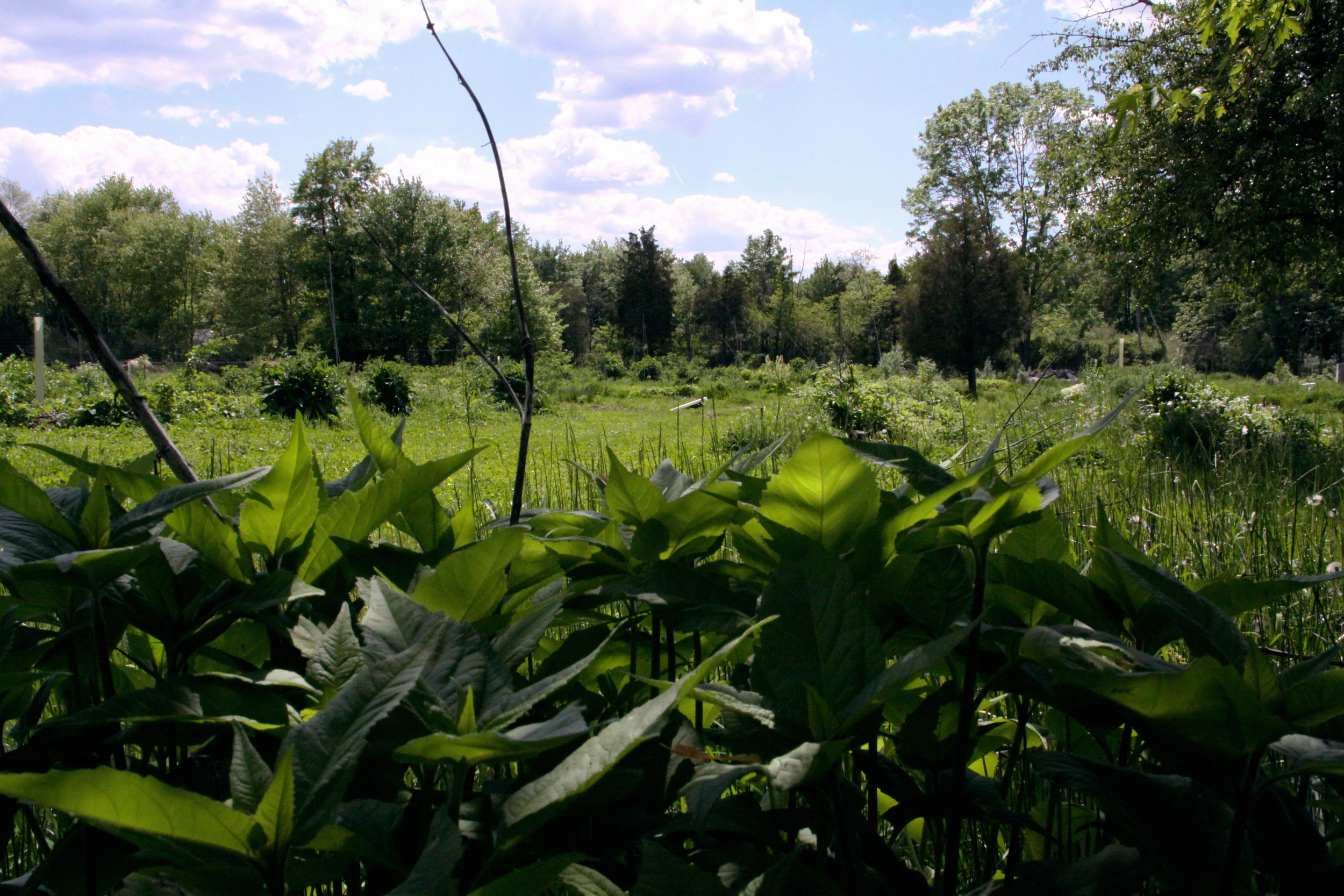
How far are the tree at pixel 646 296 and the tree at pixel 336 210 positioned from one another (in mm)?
13845

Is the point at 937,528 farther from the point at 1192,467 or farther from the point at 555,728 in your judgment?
the point at 1192,467

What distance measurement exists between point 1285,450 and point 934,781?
649 centimetres

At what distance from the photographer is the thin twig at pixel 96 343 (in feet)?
2.33

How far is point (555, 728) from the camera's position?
0.36 meters

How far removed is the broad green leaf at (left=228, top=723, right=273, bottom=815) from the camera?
1.19 ft

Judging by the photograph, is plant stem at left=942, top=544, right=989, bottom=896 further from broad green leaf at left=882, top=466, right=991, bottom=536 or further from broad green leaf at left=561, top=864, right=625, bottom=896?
broad green leaf at left=561, top=864, right=625, bottom=896

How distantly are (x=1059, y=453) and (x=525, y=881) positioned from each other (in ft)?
1.27

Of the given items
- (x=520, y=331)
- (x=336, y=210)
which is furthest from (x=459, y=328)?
(x=336, y=210)

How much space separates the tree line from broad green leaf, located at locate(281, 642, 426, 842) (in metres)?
1.12

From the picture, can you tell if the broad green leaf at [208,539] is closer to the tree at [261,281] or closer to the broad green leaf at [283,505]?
the broad green leaf at [283,505]

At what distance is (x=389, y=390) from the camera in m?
17.4

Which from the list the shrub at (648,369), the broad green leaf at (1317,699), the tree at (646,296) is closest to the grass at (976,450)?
the broad green leaf at (1317,699)

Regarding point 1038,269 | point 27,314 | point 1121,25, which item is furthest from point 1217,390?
point 27,314

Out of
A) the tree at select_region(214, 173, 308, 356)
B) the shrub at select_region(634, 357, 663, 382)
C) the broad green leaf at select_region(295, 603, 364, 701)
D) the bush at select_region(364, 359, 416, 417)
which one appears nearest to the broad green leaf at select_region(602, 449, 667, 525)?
the broad green leaf at select_region(295, 603, 364, 701)
